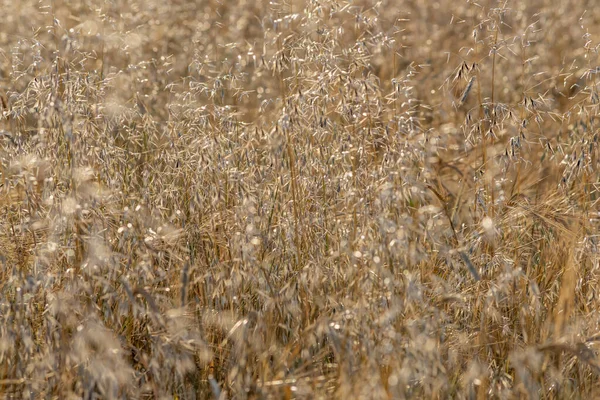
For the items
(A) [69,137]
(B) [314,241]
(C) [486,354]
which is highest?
(A) [69,137]

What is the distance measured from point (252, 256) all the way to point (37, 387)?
0.65 meters

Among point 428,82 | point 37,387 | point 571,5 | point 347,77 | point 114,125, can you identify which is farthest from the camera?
point 571,5

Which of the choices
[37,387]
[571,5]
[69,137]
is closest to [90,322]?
[37,387]

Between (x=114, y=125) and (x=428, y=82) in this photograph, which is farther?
(x=428, y=82)

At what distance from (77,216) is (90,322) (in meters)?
0.42

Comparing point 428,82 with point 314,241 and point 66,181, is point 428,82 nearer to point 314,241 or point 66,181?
point 314,241

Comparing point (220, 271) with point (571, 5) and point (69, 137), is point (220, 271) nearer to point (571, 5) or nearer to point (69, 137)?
point (69, 137)

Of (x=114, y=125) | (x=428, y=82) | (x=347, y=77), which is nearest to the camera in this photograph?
(x=347, y=77)

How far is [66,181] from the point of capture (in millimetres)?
2293

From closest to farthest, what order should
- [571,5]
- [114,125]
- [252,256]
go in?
[252,256]
[114,125]
[571,5]

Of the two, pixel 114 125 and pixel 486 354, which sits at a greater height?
pixel 114 125

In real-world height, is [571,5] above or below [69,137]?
below

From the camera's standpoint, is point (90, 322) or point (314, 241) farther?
point (314, 241)

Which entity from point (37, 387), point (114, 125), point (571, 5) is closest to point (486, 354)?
point (37, 387)
